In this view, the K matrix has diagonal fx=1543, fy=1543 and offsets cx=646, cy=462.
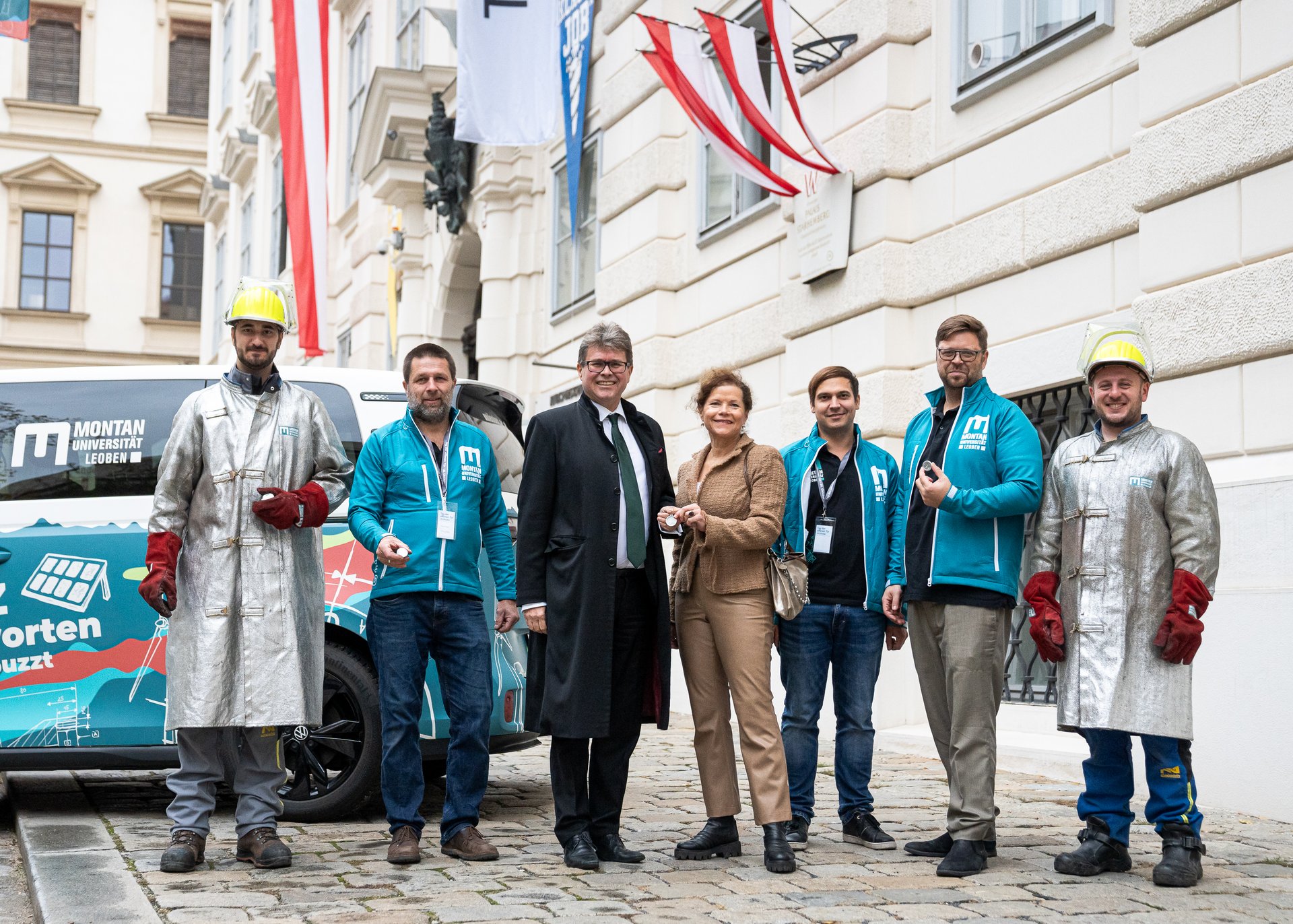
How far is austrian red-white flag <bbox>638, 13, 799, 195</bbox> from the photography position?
993 centimetres

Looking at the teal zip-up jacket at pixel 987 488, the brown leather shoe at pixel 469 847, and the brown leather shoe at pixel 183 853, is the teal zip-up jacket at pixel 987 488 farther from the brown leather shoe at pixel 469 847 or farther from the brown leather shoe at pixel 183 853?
the brown leather shoe at pixel 183 853

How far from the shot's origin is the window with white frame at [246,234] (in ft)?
91.3

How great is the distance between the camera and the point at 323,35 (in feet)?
48.0

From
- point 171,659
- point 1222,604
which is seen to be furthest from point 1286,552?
point 171,659

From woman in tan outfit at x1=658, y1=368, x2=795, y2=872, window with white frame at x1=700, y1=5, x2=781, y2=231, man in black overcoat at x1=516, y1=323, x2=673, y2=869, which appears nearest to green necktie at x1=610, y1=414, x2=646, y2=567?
man in black overcoat at x1=516, y1=323, x2=673, y2=869

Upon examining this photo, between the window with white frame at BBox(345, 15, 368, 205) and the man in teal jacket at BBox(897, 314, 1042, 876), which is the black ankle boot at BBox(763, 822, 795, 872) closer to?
the man in teal jacket at BBox(897, 314, 1042, 876)

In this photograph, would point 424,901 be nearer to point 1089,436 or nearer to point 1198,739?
point 1089,436

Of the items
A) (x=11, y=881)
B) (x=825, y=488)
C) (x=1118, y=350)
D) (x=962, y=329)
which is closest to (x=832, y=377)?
(x=825, y=488)

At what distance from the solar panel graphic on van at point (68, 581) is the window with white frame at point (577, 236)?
26.5 ft

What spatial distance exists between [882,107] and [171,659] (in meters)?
6.00

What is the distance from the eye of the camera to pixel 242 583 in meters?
5.46

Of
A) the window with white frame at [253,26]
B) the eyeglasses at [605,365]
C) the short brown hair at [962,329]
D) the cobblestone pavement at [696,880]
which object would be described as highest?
the window with white frame at [253,26]

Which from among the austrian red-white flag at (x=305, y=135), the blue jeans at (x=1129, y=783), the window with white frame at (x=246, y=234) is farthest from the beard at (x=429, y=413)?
the window with white frame at (x=246, y=234)

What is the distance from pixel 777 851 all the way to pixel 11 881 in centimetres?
270
